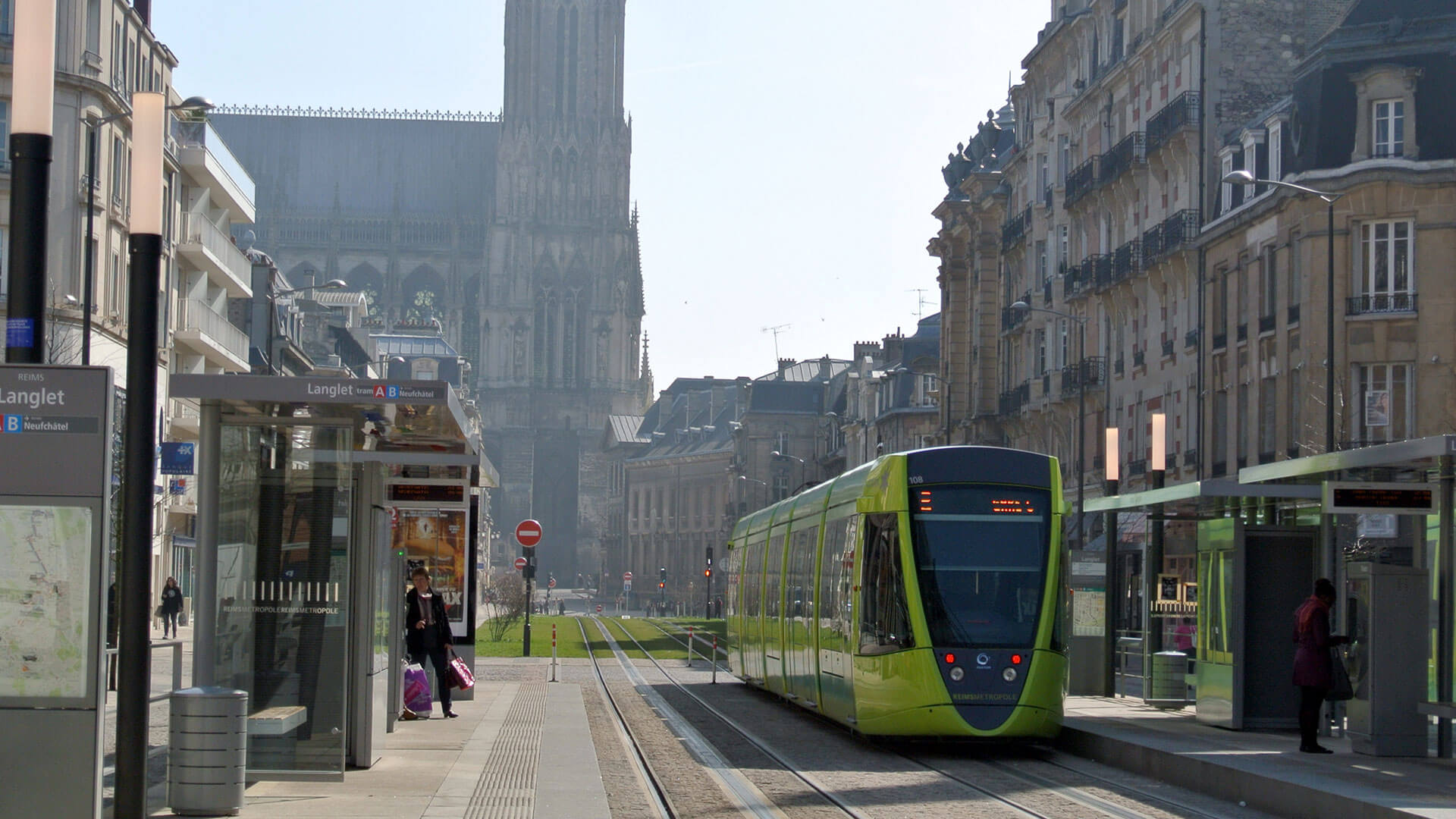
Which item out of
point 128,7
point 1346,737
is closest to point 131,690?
point 1346,737

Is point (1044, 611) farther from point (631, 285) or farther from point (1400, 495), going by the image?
point (631, 285)

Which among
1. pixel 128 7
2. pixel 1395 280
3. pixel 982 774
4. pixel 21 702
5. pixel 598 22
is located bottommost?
pixel 982 774

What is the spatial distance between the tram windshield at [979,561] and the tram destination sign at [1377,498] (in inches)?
120

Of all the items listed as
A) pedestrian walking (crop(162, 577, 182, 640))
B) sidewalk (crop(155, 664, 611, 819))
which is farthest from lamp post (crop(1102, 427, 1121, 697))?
pedestrian walking (crop(162, 577, 182, 640))

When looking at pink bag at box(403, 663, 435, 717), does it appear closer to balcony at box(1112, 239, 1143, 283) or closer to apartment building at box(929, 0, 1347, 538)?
apartment building at box(929, 0, 1347, 538)

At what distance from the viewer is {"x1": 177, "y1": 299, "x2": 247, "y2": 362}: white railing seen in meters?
61.1

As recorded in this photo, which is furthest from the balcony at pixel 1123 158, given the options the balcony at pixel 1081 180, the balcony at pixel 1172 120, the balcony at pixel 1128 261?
the balcony at pixel 1128 261

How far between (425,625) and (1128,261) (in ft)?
106

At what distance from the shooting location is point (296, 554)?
15.3m

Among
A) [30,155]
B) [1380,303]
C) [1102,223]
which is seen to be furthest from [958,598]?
[1102,223]

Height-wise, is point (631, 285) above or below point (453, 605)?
above

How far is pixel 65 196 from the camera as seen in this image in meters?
46.5

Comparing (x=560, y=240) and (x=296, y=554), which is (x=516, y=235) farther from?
(x=296, y=554)

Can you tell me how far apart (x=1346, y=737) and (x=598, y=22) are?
13011 cm
